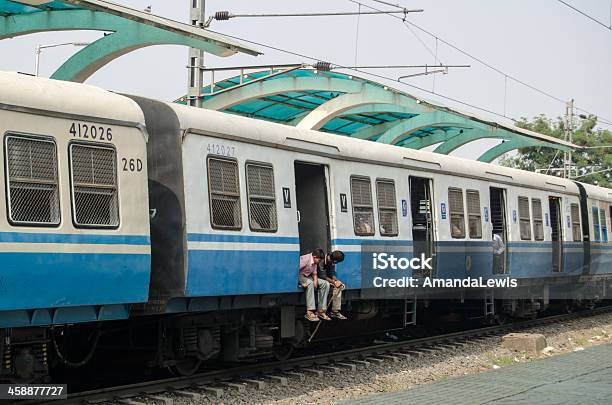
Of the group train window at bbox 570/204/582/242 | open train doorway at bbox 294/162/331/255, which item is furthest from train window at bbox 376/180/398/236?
train window at bbox 570/204/582/242

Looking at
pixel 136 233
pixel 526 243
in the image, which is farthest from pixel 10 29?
pixel 526 243

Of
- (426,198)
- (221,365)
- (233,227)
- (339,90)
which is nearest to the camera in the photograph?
(233,227)

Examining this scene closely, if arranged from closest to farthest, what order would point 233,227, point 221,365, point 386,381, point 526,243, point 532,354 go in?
1. point 233,227
2. point 386,381
3. point 221,365
4. point 532,354
5. point 526,243

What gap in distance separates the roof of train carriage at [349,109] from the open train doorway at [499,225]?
16.1 feet

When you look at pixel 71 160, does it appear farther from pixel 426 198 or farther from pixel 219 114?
pixel 426 198

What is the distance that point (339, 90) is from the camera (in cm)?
2903

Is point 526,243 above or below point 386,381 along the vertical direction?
above

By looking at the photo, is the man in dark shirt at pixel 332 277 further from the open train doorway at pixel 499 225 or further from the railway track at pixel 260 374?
the open train doorway at pixel 499 225

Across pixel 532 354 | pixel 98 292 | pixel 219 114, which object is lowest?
pixel 532 354

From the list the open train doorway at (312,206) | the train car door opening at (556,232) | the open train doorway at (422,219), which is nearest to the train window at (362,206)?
the open train doorway at (312,206)

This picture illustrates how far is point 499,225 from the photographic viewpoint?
67.5 ft

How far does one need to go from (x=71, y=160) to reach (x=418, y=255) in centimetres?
858

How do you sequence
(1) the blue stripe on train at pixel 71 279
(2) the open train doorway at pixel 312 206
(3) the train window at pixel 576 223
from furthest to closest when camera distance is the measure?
1. (3) the train window at pixel 576 223
2. (2) the open train doorway at pixel 312 206
3. (1) the blue stripe on train at pixel 71 279

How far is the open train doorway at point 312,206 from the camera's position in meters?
14.7
